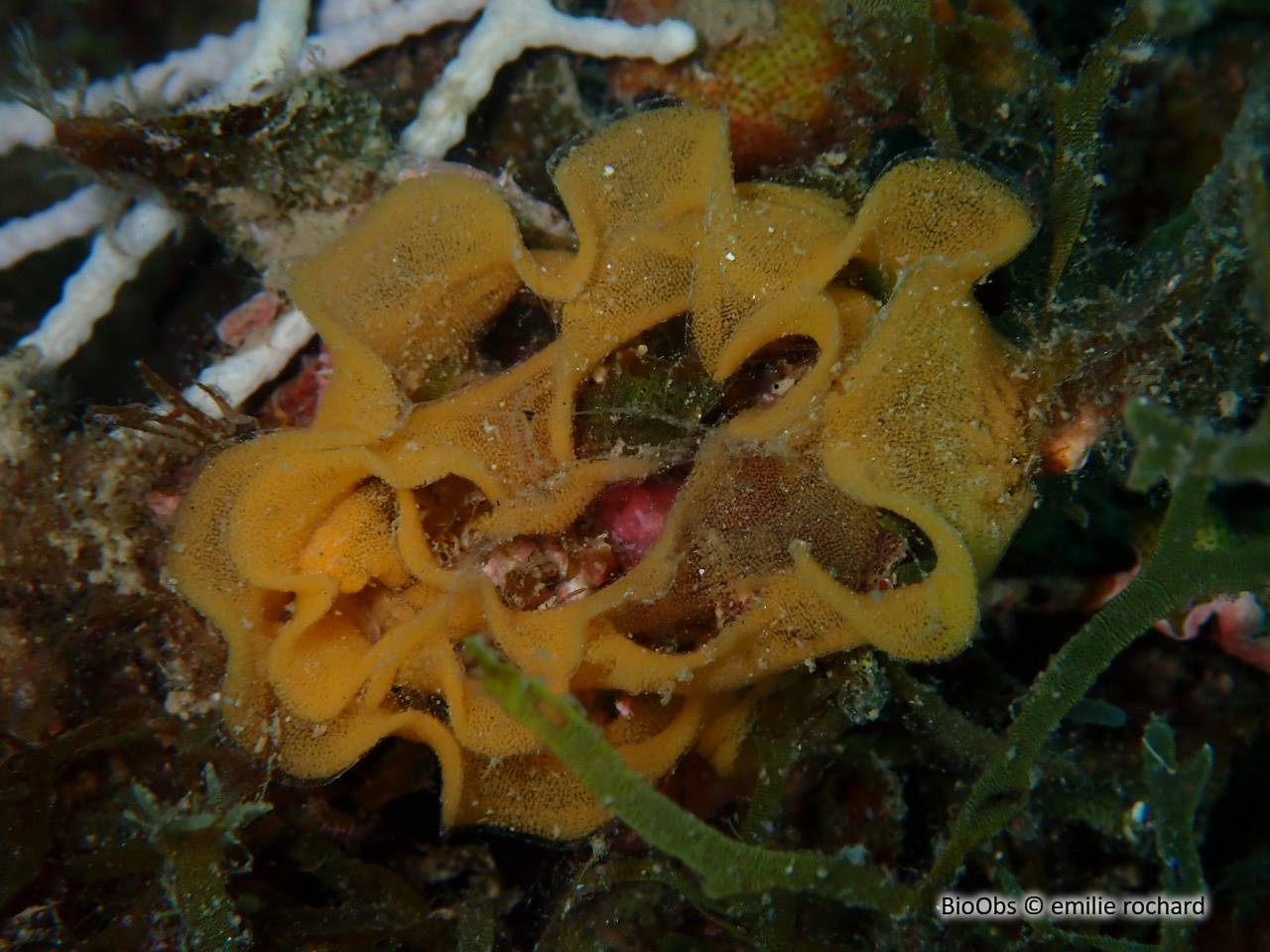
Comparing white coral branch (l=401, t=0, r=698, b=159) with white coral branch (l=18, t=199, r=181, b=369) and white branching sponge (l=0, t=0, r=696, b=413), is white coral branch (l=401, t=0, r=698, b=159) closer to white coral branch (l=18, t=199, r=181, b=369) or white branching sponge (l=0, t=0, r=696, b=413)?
white branching sponge (l=0, t=0, r=696, b=413)

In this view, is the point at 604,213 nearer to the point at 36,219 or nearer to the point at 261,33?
the point at 261,33

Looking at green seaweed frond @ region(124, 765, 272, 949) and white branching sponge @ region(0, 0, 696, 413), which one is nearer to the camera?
green seaweed frond @ region(124, 765, 272, 949)

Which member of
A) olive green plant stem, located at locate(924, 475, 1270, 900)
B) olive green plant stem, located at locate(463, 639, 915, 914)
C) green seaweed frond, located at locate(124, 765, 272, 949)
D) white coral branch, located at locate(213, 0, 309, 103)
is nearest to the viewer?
olive green plant stem, located at locate(463, 639, 915, 914)

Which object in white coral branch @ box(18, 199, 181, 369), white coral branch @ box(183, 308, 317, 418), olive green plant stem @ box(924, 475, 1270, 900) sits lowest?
olive green plant stem @ box(924, 475, 1270, 900)

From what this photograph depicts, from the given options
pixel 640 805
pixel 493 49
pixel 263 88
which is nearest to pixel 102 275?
pixel 263 88

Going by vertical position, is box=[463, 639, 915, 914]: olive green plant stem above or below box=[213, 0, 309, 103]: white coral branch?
below

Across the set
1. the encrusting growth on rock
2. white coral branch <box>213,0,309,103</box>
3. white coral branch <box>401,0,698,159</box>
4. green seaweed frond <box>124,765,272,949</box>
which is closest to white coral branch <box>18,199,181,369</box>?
white coral branch <box>213,0,309,103</box>

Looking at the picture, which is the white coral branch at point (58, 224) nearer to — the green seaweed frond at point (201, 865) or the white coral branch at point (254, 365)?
the white coral branch at point (254, 365)

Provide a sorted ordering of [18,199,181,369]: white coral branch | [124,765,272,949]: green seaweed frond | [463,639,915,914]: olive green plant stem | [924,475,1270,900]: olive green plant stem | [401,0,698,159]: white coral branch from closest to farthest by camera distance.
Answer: [463,639,915,914]: olive green plant stem, [924,475,1270,900]: olive green plant stem, [124,765,272,949]: green seaweed frond, [401,0,698,159]: white coral branch, [18,199,181,369]: white coral branch
